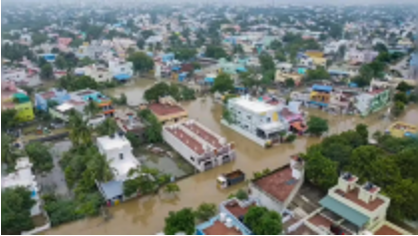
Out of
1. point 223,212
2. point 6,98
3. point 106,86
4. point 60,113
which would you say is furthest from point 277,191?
point 106,86

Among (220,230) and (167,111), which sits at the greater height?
(220,230)

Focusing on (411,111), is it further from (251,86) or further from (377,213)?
(377,213)

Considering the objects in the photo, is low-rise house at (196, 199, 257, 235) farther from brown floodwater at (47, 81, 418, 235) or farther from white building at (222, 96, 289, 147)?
white building at (222, 96, 289, 147)

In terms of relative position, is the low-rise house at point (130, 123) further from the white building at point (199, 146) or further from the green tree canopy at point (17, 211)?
the green tree canopy at point (17, 211)

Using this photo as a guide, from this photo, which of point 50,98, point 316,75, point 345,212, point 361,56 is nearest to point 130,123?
point 50,98

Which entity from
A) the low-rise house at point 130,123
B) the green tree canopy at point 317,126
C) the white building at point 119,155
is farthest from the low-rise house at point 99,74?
the green tree canopy at point 317,126

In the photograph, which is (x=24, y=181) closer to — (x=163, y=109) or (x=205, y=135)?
(x=205, y=135)
